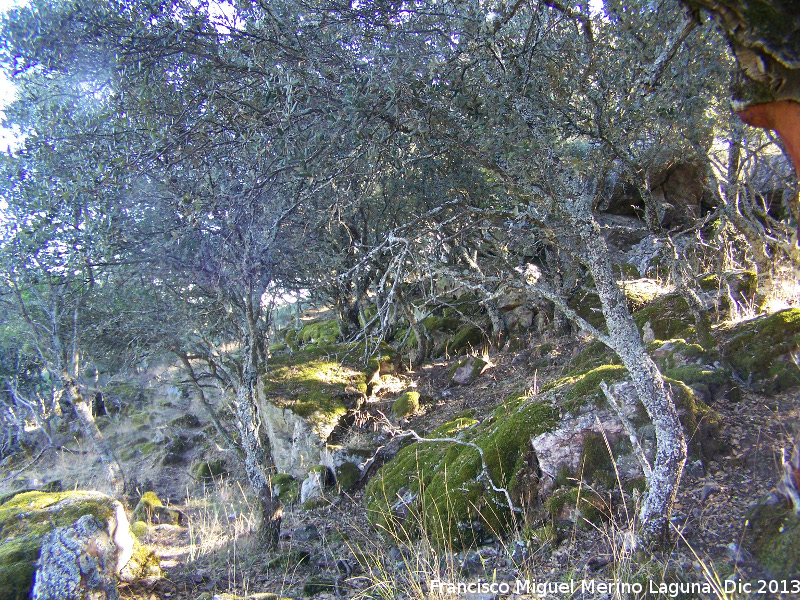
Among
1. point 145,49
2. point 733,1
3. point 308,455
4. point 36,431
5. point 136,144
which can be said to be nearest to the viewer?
point 733,1

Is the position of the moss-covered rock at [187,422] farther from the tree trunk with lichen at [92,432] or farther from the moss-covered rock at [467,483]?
the moss-covered rock at [467,483]

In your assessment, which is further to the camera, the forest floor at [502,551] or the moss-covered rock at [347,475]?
the moss-covered rock at [347,475]

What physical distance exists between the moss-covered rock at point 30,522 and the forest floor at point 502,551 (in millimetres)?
925

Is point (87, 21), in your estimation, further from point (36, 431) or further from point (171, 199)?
point (36, 431)

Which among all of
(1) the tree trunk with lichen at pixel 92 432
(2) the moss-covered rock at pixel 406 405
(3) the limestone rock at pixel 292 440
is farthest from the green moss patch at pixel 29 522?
(1) the tree trunk with lichen at pixel 92 432

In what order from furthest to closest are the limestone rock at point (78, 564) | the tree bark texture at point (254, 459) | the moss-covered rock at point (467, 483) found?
1. the tree bark texture at point (254, 459)
2. the moss-covered rock at point (467, 483)
3. the limestone rock at point (78, 564)

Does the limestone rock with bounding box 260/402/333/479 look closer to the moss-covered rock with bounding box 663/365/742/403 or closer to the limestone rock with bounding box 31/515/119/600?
the limestone rock with bounding box 31/515/119/600

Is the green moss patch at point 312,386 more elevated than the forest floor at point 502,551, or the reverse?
the green moss patch at point 312,386

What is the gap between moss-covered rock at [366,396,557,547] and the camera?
4723mm

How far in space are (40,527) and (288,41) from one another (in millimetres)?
5884

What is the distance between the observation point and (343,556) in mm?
5539

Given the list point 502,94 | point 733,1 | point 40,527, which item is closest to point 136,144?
point 502,94

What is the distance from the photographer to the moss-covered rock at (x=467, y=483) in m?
4.72

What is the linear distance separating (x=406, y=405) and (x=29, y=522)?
6042 mm
